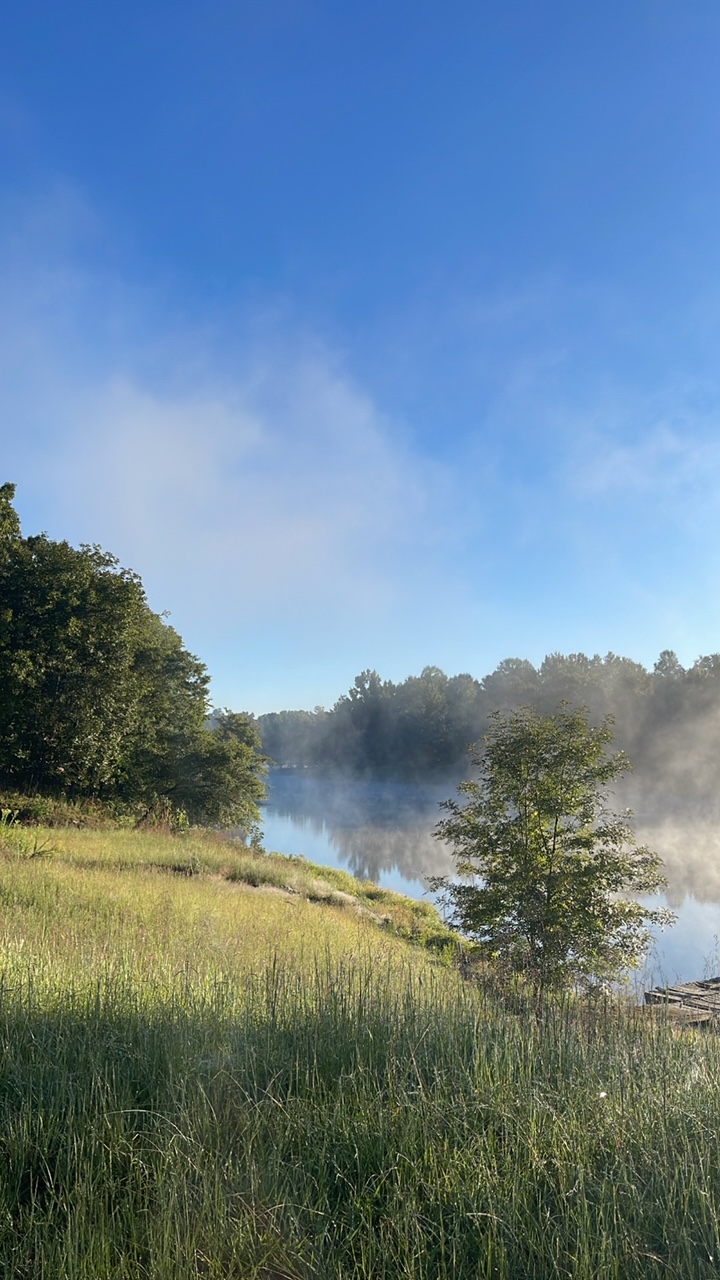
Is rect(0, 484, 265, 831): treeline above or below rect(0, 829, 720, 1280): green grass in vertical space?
above

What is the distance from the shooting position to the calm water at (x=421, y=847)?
20.6m

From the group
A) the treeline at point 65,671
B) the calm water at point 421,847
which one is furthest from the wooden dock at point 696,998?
the treeline at point 65,671

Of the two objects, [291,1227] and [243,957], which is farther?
[243,957]

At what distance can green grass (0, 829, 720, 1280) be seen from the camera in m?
2.29

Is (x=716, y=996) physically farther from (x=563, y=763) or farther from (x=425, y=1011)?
(x=425, y=1011)

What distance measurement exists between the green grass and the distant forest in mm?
56003

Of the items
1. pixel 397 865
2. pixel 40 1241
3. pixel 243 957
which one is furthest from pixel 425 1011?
pixel 397 865

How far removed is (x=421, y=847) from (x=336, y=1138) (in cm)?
3714

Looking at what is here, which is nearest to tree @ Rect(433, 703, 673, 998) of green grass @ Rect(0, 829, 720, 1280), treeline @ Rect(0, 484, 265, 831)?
green grass @ Rect(0, 829, 720, 1280)

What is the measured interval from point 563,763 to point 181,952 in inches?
260

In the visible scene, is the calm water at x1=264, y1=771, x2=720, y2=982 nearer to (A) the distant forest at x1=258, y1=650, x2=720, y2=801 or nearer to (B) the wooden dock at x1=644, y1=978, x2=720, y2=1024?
(B) the wooden dock at x1=644, y1=978, x2=720, y2=1024

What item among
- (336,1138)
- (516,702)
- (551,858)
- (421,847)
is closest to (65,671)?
(551,858)

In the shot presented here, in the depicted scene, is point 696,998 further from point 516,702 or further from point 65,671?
point 516,702

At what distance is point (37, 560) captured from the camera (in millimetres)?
25641
